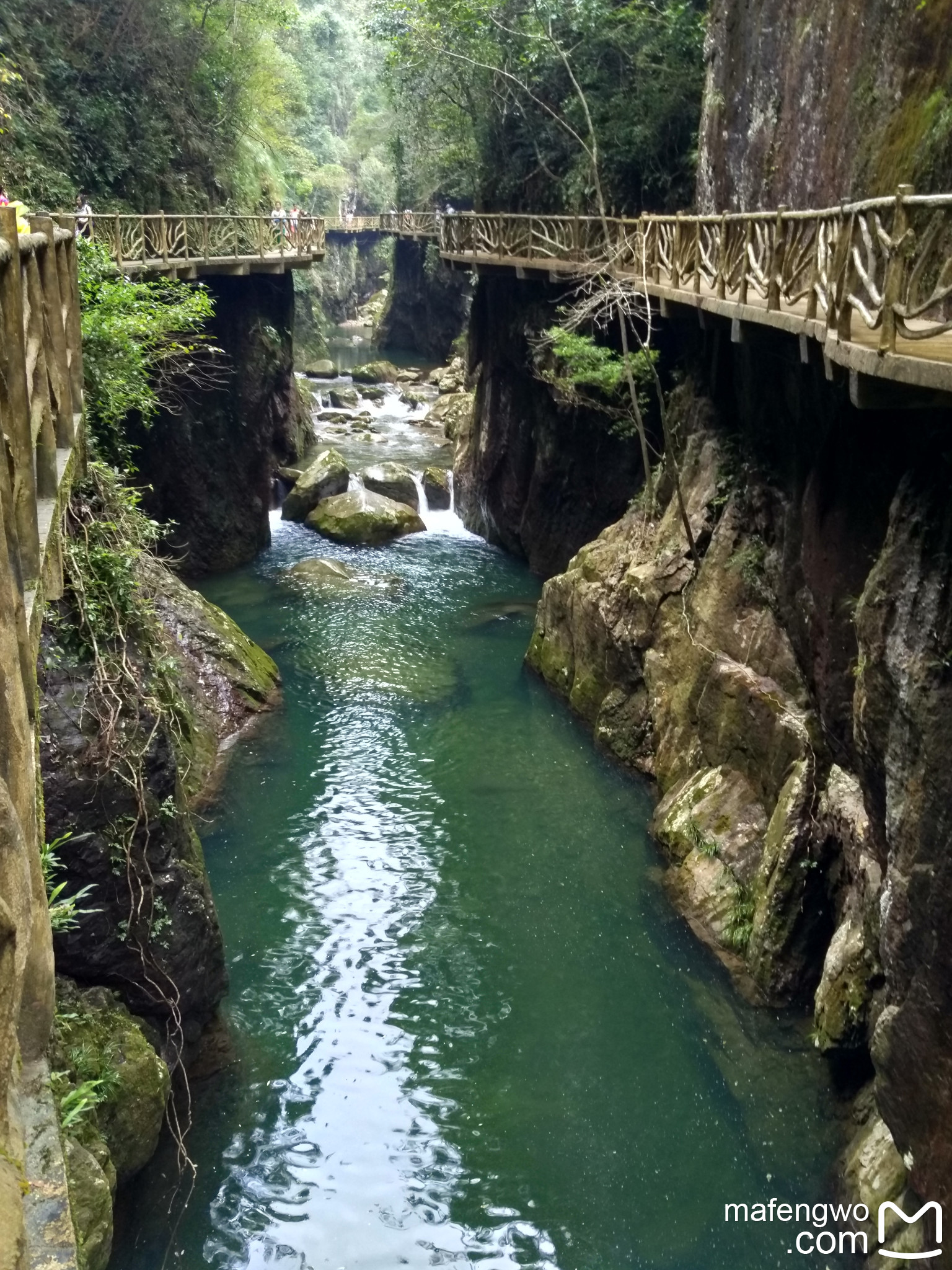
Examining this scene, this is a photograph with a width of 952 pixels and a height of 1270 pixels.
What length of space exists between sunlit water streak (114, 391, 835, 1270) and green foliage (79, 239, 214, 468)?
15.3 feet

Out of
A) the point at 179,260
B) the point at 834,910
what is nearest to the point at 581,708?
the point at 834,910

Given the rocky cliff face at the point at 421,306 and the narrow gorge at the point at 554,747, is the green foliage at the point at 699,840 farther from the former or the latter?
the rocky cliff face at the point at 421,306

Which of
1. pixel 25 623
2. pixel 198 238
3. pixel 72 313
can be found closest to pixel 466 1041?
pixel 25 623

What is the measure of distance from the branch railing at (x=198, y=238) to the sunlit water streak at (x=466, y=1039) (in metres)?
8.54

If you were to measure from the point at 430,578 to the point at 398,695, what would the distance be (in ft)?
18.6

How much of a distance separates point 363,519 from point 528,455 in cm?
404

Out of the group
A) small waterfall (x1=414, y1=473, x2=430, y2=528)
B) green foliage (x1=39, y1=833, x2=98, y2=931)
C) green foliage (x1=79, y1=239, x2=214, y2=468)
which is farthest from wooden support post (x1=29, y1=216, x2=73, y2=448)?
small waterfall (x1=414, y1=473, x2=430, y2=528)

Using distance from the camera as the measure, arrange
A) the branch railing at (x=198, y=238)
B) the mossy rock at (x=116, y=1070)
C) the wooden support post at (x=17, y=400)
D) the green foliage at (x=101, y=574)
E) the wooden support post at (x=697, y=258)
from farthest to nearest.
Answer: the branch railing at (x=198, y=238) → the wooden support post at (x=697, y=258) → the green foliage at (x=101, y=574) → the mossy rock at (x=116, y=1070) → the wooden support post at (x=17, y=400)

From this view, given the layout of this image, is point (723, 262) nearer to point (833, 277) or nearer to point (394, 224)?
point (833, 277)

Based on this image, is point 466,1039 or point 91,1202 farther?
point 466,1039

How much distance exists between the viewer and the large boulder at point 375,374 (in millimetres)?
41281

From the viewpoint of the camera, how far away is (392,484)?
25047 millimetres

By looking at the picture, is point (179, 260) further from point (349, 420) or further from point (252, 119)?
point (349, 420)

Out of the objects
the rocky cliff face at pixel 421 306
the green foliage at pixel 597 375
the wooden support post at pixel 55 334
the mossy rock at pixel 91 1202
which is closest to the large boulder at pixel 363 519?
the green foliage at pixel 597 375
